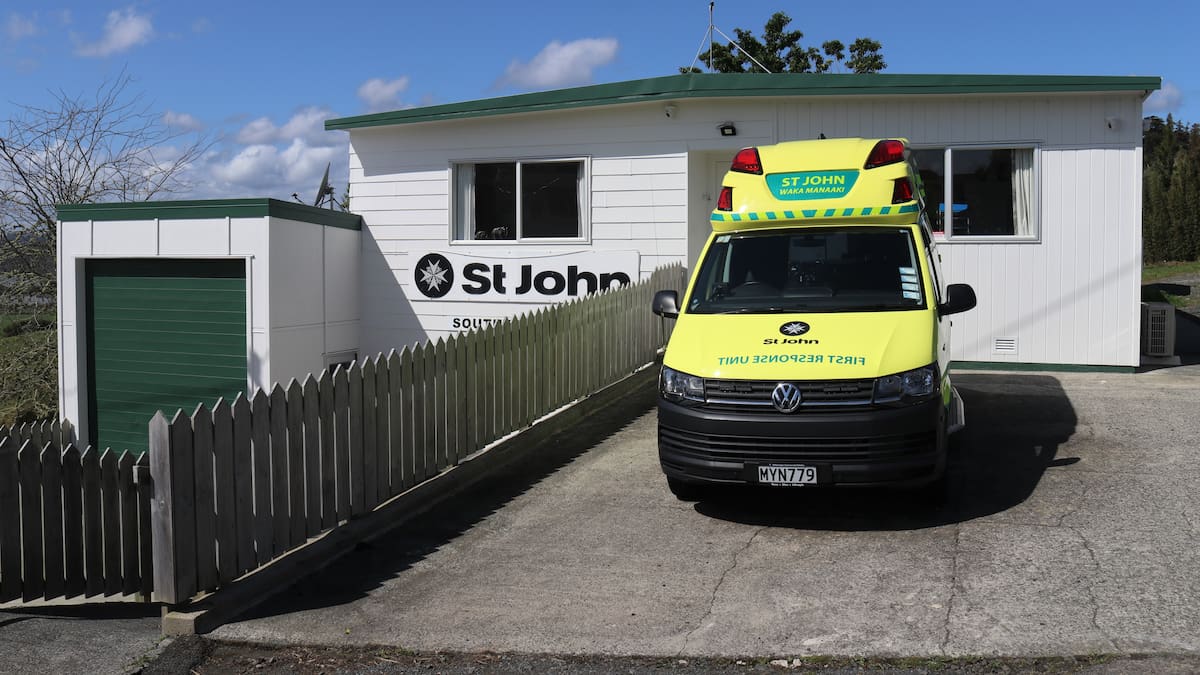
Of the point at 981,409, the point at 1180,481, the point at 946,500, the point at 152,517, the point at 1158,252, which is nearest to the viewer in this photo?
the point at 152,517

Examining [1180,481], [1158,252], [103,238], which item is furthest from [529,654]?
[1158,252]

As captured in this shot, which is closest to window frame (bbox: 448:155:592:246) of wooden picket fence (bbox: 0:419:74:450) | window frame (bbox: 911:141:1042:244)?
window frame (bbox: 911:141:1042:244)

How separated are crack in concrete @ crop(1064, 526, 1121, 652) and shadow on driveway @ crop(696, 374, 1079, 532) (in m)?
0.64

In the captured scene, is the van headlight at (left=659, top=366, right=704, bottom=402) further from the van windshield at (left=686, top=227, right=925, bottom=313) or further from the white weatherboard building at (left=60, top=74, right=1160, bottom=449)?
the white weatherboard building at (left=60, top=74, right=1160, bottom=449)

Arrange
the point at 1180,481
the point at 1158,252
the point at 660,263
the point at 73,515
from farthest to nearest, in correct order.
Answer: the point at 1158,252 → the point at 660,263 → the point at 1180,481 → the point at 73,515

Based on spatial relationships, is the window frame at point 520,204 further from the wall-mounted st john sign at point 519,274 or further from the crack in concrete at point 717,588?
the crack in concrete at point 717,588

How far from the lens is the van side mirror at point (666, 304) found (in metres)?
7.55

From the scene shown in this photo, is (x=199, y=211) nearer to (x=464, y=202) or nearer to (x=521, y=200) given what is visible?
(x=464, y=202)

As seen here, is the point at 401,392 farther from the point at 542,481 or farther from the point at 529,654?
the point at 529,654

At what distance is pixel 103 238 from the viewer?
14.1m

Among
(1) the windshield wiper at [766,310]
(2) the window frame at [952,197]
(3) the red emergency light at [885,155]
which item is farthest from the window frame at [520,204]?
→ (1) the windshield wiper at [766,310]

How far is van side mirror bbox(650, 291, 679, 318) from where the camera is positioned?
7.55 meters

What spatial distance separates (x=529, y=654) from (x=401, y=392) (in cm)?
293

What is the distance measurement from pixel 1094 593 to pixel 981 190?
8.37m
